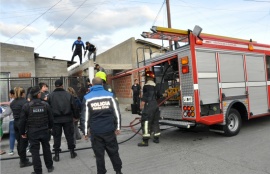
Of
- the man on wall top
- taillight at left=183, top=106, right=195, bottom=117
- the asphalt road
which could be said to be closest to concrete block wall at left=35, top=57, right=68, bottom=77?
the man on wall top

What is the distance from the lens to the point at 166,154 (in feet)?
19.1

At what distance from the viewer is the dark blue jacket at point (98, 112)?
4027 mm

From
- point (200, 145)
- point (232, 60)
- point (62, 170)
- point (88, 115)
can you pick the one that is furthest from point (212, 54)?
point (62, 170)

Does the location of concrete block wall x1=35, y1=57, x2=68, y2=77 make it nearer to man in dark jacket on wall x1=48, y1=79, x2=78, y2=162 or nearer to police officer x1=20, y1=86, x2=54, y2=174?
man in dark jacket on wall x1=48, y1=79, x2=78, y2=162

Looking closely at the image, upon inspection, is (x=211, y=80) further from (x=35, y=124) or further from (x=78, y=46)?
(x=78, y=46)

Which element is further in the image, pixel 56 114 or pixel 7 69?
pixel 7 69

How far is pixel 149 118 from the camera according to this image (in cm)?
671

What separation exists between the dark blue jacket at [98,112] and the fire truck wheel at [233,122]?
13.5ft

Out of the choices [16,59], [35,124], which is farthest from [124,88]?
[35,124]

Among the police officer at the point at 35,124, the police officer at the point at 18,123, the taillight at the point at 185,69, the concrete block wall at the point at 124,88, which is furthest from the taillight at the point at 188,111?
the concrete block wall at the point at 124,88

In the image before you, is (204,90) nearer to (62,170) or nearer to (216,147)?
(216,147)

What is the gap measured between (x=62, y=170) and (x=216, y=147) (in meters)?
3.53

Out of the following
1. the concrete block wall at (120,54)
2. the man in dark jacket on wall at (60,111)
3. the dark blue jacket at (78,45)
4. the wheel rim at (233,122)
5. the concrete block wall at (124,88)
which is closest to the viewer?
the man in dark jacket on wall at (60,111)

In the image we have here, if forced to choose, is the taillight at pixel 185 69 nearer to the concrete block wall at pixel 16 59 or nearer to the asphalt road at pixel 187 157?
the asphalt road at pixel 187 157
